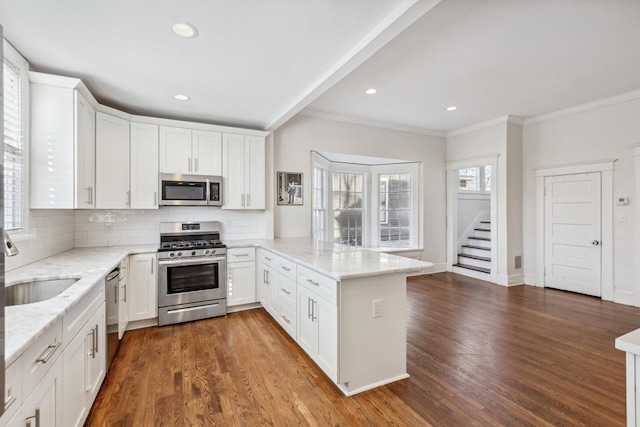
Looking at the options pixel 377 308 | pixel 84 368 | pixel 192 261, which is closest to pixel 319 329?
pixel 377 308

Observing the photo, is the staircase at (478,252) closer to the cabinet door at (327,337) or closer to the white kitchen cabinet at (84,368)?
the cabinet door at (327,337)

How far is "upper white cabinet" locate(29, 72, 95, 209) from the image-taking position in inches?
100

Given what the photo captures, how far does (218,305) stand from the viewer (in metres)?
3.71

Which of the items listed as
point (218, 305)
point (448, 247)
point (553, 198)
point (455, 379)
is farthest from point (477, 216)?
point (218, 305)

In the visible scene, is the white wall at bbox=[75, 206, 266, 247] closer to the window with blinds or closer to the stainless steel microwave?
the stainless steel microwave

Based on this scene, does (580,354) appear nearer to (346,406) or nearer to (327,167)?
(346,406)

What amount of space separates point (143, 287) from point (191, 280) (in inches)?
19.6

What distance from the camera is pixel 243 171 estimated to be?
4191mm

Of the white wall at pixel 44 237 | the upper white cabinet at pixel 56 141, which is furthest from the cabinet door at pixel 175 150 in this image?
the white wall at pixel 44 237

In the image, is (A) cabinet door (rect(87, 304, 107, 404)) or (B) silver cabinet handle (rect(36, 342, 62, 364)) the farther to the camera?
(A) cabinet door (rect(87, 304, 107, 404))

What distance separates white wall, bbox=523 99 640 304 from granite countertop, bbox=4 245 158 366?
6.11 metres

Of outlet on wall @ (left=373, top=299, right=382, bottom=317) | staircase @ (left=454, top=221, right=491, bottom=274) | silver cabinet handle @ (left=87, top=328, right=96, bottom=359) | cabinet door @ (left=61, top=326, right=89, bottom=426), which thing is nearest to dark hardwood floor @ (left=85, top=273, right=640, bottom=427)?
cabinet door @ (left=61, top=326, right=89, bottom=426)

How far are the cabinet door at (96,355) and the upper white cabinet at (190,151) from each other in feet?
6.77

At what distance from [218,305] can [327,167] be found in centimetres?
304
